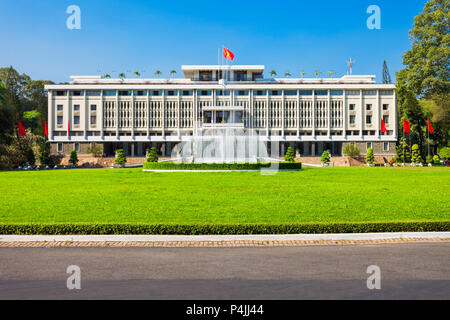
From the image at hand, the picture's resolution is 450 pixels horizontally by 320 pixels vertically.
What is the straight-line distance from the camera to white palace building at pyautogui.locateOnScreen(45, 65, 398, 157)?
82.4m

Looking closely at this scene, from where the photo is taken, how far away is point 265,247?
9.38m

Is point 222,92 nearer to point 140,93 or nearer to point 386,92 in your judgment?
point 140,93

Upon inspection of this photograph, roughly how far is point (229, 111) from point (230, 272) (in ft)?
256

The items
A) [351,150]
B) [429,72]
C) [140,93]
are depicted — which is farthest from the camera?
[140,93]

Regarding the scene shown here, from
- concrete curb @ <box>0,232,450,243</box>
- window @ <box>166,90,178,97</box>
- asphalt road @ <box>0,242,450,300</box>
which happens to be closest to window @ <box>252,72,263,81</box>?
window @ <box>166,90,178,97</box>

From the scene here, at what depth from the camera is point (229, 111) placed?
84375 mm

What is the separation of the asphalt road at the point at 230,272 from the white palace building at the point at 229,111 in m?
74.1

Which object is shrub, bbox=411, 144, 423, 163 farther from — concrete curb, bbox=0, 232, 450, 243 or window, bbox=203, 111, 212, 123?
concrete curb, bbox=0, 232, 450, 243

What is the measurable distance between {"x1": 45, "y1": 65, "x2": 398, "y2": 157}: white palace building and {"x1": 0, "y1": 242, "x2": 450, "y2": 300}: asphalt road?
2917 inches

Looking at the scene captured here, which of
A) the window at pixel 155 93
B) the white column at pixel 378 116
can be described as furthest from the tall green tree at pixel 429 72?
the window at pixel 155 93

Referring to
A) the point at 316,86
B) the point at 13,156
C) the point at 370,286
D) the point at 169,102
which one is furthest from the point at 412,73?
the point at 370,286

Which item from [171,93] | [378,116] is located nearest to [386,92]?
[378,116]

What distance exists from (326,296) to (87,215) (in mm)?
9016

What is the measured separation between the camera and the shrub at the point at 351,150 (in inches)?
3068
